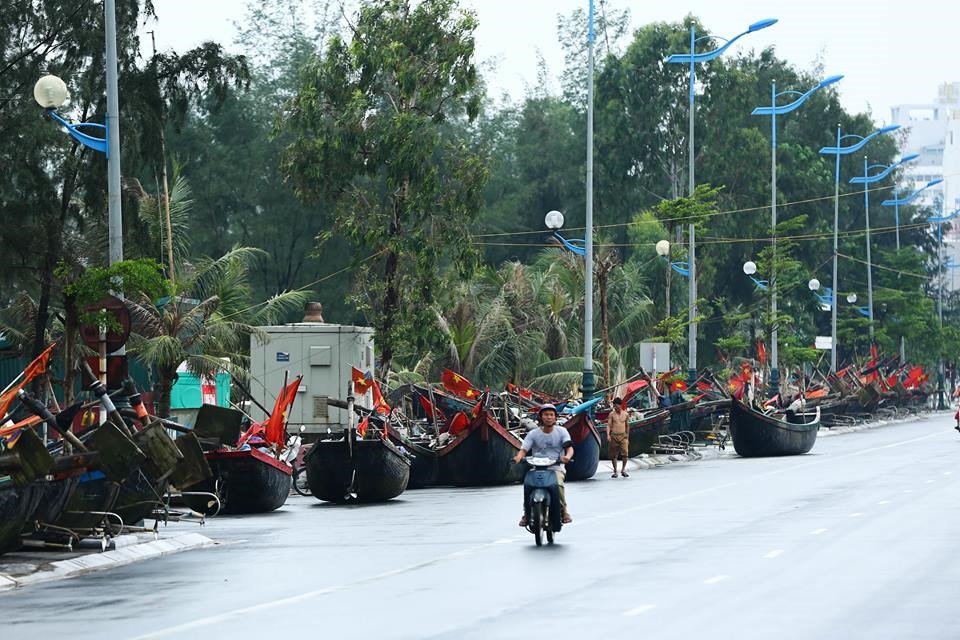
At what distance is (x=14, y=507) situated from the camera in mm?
17469

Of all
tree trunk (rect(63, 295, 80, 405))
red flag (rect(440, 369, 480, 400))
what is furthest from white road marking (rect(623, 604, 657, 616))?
red flag (rect(440, 369, 480, 400))

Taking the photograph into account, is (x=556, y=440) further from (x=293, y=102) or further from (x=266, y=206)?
(x=266, y=206)

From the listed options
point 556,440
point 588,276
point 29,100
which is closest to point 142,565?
point 556,440

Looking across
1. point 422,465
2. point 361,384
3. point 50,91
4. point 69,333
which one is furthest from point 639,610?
point 361,384

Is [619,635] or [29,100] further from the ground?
[29,100]

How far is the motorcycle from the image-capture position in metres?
19.5

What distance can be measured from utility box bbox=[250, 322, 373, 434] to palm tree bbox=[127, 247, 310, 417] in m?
0.56

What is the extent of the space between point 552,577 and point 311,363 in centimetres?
2464

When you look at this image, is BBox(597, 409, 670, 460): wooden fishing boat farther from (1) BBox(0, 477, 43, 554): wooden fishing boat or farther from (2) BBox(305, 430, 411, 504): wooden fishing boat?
(1) BBox(0, 477, 43, 554): wooden fishing boat

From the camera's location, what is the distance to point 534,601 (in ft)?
45.8

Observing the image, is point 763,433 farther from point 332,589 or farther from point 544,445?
point 332,589

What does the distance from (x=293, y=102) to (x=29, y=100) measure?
36.2 ft

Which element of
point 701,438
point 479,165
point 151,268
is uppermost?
point 479,165

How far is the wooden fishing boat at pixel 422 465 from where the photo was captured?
33.1 metres
